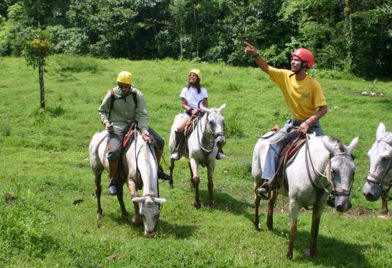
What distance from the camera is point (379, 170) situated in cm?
589

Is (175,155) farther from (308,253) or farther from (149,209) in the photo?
(308,253)

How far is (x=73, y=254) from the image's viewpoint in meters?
6.14

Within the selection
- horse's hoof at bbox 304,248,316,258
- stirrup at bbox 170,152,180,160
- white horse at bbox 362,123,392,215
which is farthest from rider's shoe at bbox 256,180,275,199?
stirrup at bbox 170,152,180,160

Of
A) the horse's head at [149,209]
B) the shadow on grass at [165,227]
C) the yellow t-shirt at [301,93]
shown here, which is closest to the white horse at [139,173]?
the horse's head at [149,209]

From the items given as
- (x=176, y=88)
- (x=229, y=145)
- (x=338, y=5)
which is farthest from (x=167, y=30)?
(x=229, y=145)

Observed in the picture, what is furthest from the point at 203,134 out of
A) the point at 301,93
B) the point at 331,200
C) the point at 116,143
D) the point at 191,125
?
the point at 331,200

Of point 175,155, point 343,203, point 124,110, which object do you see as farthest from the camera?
point 175,155

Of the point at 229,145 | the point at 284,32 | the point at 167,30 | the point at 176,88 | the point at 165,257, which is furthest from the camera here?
the point at 167,30

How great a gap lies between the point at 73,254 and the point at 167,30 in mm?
31276

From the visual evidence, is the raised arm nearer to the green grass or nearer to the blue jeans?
the blue jeans

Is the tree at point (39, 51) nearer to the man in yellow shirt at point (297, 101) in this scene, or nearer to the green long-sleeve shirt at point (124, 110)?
the green long-sleeve shirt at point (124, 110)

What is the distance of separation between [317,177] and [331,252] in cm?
152

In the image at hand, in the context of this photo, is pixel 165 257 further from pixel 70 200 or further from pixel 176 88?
pixel 176 88

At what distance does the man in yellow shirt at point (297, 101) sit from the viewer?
673 cm
